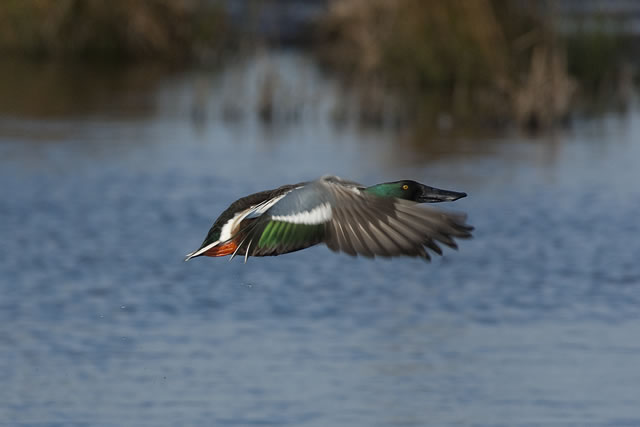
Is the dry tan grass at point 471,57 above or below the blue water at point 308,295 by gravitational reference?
above

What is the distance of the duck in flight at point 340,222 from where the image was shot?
4312 mm

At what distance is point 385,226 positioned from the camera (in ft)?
14.5

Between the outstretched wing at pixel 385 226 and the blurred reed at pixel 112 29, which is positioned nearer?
the outstretched wing at pixel 385 226

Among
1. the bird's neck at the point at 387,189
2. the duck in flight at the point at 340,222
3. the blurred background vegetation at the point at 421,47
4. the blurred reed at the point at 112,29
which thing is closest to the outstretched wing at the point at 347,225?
the duck in flight at the point at 340,222

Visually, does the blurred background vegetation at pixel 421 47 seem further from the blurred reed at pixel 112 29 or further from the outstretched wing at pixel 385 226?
the outstretched wing at pixel 385 226

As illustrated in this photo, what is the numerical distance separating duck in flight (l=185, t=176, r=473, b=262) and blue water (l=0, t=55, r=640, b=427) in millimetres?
2536

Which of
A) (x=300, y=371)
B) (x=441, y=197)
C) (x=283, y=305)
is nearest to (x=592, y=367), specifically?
(x=300, y=371)

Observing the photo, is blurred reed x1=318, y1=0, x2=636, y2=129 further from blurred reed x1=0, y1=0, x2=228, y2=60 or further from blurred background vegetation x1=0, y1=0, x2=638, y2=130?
blurred reed x1=0, y1=0, x2=228, y2=60

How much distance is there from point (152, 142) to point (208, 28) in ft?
35.7

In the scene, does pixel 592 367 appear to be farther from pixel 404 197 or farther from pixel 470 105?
pixel 470 105

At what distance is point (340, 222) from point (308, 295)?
5689 millimetres

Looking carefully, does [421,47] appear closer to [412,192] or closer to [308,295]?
[308,295]

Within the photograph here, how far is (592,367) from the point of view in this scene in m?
8.24

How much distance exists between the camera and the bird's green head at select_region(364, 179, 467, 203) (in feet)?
16.2
